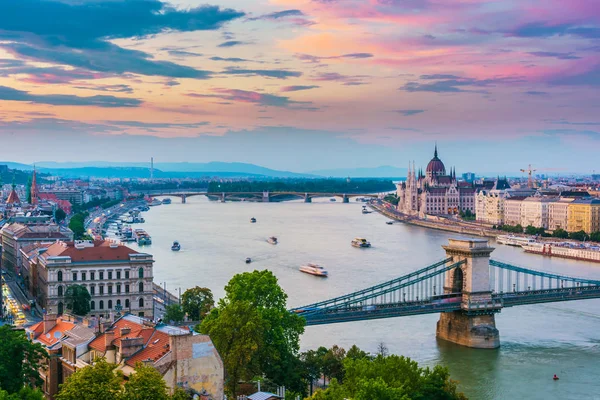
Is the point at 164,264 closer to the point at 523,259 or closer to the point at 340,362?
the point at 523,259

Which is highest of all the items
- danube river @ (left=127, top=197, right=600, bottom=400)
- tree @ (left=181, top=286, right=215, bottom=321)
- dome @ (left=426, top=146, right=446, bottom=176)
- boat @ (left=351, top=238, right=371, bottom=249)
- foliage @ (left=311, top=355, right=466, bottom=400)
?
dome @ (left=426, top=146, right=446, bottom=176)

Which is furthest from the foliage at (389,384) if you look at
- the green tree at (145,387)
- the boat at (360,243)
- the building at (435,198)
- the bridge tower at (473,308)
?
the building at (435,198)

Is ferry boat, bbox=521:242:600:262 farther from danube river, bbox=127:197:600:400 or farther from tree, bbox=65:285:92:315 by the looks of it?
tree, bbox=65:285:92:315

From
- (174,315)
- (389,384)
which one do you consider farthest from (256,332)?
(174,315)

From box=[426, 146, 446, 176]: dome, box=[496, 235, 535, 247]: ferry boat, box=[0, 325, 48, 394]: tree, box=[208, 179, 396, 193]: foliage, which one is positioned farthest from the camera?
box=[208, 179, 396, 193]: foliage

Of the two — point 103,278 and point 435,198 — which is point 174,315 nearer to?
point 103,278

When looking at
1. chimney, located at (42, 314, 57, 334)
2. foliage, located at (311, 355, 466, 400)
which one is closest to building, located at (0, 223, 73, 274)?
chimney, located at (42, 314, 57, 334)

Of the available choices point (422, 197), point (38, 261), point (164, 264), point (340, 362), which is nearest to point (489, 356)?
point (340, 362)
